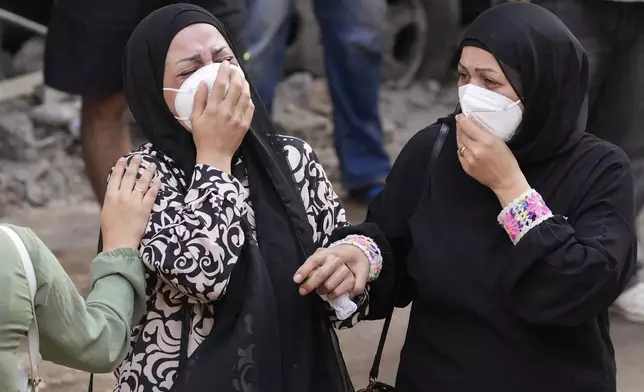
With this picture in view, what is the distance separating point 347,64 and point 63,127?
181cm

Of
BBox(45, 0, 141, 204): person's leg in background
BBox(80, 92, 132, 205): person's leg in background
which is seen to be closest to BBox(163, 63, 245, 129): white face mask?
BBox(45, 0, 141, 204): person's leg in background

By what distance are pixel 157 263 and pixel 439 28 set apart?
5018mm

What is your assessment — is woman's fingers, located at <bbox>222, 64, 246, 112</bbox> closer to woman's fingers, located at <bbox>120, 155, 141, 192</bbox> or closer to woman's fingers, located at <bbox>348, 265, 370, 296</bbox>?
woman's fingers, located at <bbox>120, 155, 141, 192</bbox>

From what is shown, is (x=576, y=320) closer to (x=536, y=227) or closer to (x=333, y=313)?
(x=536, y=227)

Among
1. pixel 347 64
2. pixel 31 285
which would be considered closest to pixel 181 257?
pixel 31 285

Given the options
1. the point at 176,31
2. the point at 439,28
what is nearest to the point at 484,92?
the point at 176,31

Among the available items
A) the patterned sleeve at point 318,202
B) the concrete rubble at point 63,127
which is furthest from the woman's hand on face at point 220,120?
the concrete rubble at point 63,127

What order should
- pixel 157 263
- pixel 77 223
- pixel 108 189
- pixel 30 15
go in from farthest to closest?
pixel 30 15, pixel 77 223, pixel 108 189, pixel 157 263

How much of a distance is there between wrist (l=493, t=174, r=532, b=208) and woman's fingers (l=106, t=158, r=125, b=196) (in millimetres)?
787

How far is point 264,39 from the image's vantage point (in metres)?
4.26

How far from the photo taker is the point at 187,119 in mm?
2053

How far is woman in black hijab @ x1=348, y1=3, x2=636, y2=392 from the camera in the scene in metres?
1.99

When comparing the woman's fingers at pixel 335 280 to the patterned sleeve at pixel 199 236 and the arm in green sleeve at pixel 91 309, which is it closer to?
the patterned sleeve at pixel 199 236

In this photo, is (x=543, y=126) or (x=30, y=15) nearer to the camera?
(x=543, y=126)
